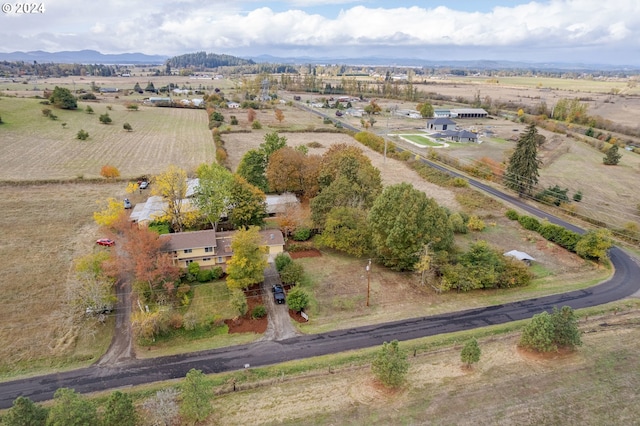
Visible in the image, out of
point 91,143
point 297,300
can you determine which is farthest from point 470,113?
point 297,300

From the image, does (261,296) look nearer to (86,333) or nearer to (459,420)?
(86,333)

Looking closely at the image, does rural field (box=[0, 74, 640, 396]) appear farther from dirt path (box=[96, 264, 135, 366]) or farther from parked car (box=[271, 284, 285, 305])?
parked car (box=[271, 284, 285, 305])

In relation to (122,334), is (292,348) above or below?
below

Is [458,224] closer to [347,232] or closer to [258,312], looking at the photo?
[347,232]

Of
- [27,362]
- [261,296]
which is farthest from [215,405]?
[27,362]

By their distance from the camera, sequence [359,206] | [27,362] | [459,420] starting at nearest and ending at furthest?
[459,420] < [27,362] < [359,206]

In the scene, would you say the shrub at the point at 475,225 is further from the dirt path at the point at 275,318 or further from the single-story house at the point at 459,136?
the single-story house at the point at 459,136

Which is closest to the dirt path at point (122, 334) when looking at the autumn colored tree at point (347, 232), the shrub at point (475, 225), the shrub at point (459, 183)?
the autumn colored tree at point (347, 232)
